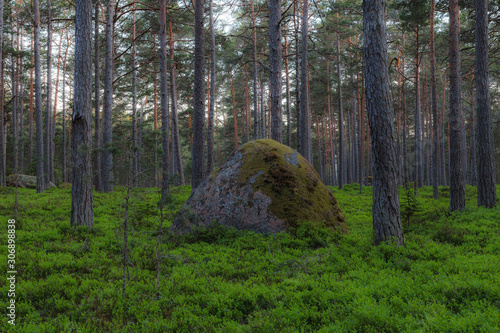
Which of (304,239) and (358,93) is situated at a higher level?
(358,93)

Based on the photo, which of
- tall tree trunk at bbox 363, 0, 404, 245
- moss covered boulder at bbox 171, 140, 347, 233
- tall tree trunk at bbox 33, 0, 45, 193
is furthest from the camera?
tall tree trunk at bbox 33, 0, 45, 193

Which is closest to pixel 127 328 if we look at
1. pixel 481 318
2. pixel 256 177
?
pixel 481 318

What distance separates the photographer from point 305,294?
3.69m

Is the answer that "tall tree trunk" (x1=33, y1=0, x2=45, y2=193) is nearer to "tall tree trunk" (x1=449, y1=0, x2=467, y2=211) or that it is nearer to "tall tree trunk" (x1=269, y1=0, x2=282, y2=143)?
"tall tree trunk" (x1=269, y1=0, x2=282, y2=143)

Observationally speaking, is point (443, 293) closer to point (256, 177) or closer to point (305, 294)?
point (305, 294)

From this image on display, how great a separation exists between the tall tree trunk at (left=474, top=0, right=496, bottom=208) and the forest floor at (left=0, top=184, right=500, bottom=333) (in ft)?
13.5

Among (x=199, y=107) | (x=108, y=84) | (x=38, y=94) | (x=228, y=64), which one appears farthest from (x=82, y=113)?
(x=228, y=64)

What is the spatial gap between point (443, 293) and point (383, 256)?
1.56 metres

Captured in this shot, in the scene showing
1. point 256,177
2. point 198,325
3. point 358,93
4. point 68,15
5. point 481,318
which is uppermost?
point 68,15

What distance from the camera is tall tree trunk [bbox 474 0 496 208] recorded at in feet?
32.2

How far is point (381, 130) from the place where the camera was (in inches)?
224

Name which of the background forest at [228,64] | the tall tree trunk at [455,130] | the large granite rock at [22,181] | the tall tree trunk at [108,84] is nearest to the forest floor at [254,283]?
the tall tree trunk at [455,130]

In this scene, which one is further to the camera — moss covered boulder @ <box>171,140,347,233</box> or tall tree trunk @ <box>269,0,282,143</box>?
tall tree trunk @ <box>269,0,282,143</box>

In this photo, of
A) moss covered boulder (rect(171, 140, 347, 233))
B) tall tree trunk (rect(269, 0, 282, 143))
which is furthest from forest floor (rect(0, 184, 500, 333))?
tall tree trunk (rect(269, 0, 282, 143))
